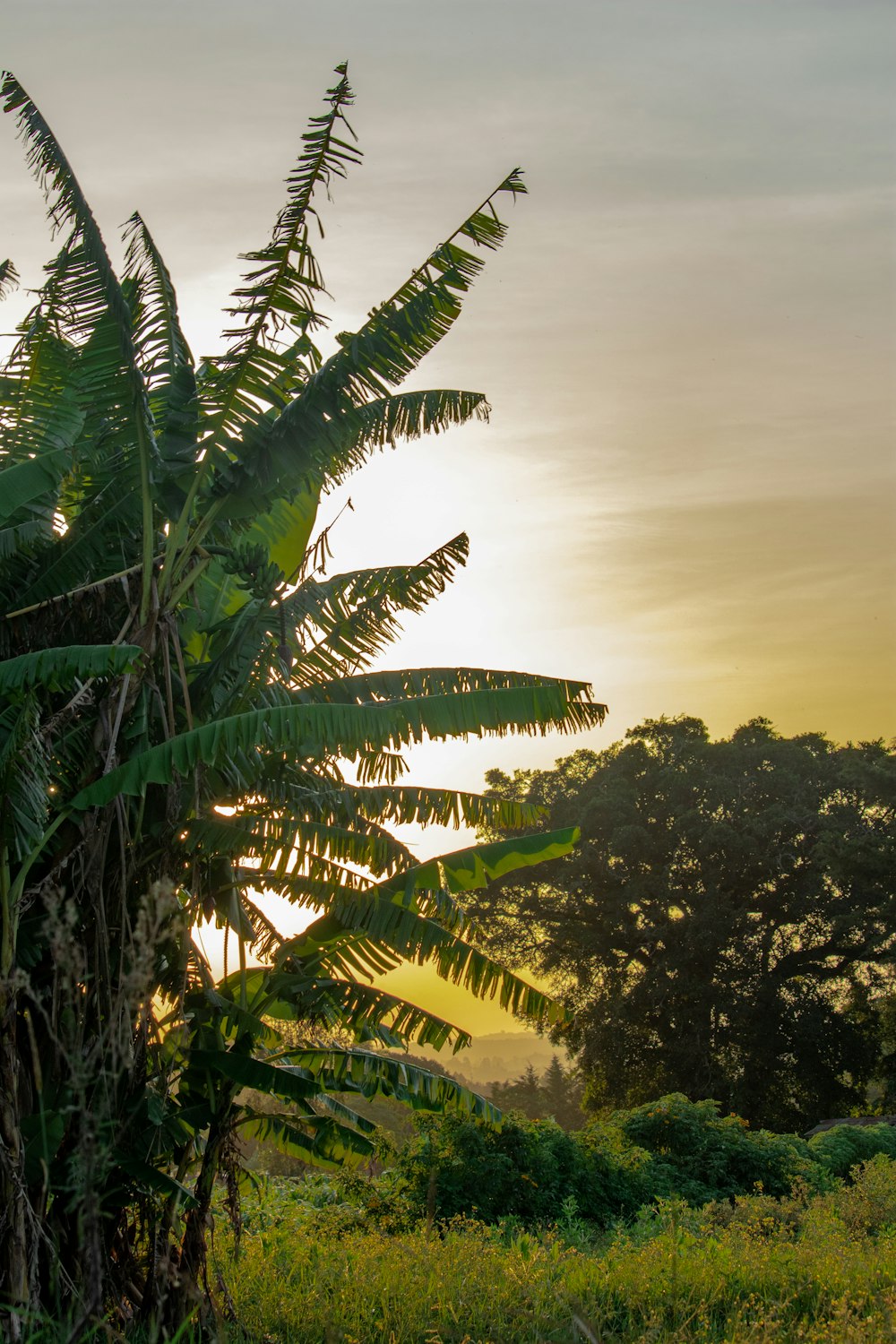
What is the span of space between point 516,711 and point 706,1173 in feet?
25.7

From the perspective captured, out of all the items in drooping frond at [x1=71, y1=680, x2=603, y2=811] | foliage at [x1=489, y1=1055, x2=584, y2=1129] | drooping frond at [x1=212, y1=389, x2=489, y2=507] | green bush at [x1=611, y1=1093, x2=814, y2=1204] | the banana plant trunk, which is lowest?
foliage at [x1=489, y1=1055, x2=584, y2=1129]

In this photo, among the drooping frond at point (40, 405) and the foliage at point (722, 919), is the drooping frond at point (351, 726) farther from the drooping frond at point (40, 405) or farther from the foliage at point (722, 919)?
the foliage at point (722, 919)

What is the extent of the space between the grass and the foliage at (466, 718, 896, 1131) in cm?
1444

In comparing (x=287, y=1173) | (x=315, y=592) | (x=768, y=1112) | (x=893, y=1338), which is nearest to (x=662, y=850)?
(x=768, y=1112)

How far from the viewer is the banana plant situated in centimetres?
496

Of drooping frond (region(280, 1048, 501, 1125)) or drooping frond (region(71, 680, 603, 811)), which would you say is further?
drooping frond (region(280, 1048, 501, 1125))

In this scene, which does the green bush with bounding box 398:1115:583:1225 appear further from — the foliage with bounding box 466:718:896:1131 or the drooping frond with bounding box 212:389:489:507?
the foliage with bounding box 466:718:896:1131

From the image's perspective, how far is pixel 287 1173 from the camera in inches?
510

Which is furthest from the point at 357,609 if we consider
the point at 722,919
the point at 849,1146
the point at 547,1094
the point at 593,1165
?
the point at 547,1094

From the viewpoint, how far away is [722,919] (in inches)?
853

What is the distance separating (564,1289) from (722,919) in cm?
1702

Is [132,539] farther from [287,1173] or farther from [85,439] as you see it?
[287,1173]

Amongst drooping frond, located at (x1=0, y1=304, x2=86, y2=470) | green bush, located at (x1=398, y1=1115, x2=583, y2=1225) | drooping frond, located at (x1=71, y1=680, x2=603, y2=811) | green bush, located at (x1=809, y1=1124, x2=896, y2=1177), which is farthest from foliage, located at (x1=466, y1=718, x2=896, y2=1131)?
drooping frond, located at (x1=71, y1=680, x2=603, y2=811)

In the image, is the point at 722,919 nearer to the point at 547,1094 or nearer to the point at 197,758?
the point at 547,1094
